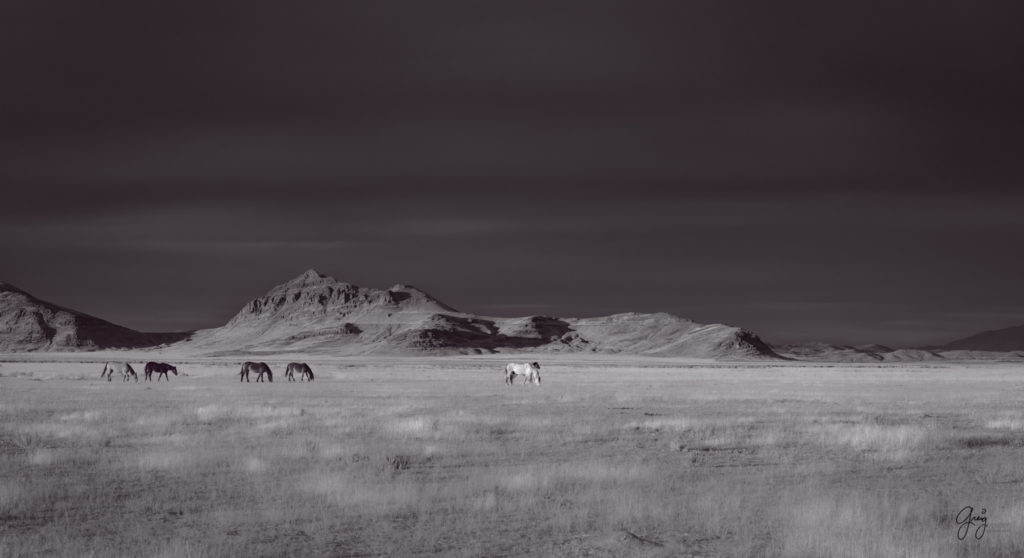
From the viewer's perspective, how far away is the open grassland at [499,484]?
34.3ft

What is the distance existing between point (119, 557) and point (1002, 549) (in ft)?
33.2

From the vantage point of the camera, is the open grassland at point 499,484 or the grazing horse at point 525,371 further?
the grazing horse at point 525,371

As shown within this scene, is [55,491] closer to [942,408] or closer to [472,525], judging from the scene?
[472,525]

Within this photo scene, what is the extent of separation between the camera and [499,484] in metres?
14.5

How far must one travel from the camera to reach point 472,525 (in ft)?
37.6
